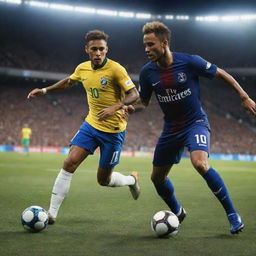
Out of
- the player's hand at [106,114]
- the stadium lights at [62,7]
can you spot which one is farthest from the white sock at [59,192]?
the stadium lights at [62,7]

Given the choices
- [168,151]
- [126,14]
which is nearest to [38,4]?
[126,14]

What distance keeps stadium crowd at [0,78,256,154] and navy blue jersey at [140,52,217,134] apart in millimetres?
30590

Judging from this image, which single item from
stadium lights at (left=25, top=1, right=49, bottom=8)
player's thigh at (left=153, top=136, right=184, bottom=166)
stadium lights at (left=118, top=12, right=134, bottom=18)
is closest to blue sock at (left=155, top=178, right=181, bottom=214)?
player's thigh at (left=153, top=136, right=184, bottom=166)

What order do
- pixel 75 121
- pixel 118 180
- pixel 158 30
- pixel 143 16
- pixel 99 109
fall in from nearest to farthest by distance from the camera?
pixel 158 30 < pixel 99 109 < pixel 118 180 < pixel 75 121 < pixel 143 16

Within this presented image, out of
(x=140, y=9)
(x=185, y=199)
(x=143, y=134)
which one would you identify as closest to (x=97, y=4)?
(x=140, y=9)

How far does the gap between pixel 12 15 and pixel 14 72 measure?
534cm

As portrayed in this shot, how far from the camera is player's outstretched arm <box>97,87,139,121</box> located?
568cm

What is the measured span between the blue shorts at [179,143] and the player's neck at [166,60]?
0.82m

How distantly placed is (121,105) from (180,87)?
78cm

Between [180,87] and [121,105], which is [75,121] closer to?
[121,105]

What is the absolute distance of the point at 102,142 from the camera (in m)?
6.37

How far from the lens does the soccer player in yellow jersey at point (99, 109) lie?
5.98 metres

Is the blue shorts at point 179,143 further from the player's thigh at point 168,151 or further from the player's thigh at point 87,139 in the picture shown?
the player's thigh at point 87,139

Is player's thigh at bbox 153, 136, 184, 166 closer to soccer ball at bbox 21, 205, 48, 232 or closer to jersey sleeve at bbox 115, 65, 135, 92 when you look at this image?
jersey sleeve at bbox 115, 65, 135, 92
